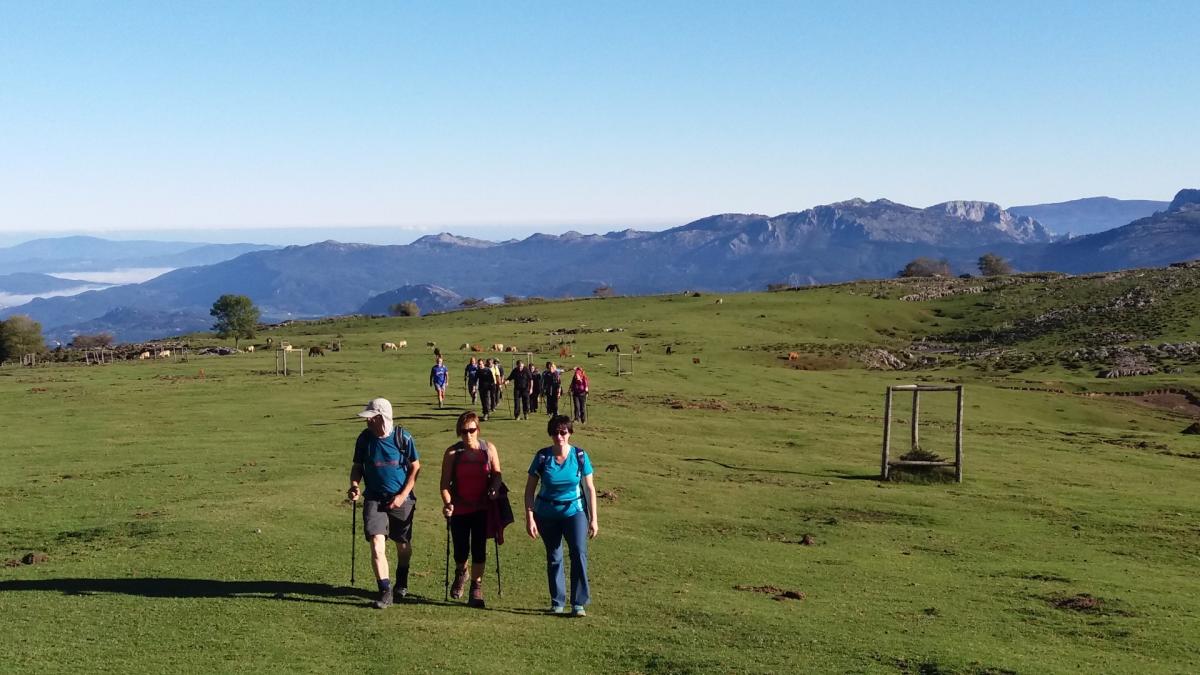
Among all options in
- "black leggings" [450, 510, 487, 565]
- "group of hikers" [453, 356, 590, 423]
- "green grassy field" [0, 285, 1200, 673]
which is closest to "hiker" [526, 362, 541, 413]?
"group of hikers" [453, 356, 590, 423]

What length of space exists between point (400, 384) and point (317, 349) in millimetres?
28161

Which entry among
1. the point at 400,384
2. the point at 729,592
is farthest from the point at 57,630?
the point at 400,384

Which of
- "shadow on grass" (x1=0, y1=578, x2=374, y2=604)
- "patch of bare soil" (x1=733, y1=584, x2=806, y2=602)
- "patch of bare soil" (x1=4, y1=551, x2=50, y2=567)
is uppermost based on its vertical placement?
"shadow on grass" (x1=0, y1=578, x2=374, y2=604)

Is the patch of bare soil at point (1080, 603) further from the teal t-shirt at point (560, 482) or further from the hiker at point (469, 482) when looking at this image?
the hiker at point (469, 482)

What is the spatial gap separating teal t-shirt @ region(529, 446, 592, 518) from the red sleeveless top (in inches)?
32.8

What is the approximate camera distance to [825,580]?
18734mm

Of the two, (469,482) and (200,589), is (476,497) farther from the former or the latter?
(200,589)

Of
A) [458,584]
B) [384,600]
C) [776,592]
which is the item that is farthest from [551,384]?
[384,600]

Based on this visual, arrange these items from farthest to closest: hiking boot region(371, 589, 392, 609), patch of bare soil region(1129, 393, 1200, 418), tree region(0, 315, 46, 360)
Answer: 1. tree region(0, 315, 46, 360)
2. patch of bare soil region(1129, 393, 1200, 418)
3. hiking boot region(371, 589, 392, 609)

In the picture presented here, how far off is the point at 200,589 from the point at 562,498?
5927 mm

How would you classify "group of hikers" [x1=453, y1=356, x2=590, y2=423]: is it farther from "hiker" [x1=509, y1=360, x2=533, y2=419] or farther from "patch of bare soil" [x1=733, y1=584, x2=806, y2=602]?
"patch of bare soil" [x1=733, y1=584, x2=806, y2=602]

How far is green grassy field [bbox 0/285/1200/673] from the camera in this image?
13.6m

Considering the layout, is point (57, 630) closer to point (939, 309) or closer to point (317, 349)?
point (317, 349)

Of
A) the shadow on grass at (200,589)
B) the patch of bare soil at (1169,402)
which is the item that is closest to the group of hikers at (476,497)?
the shadow on grass at (200,589)
